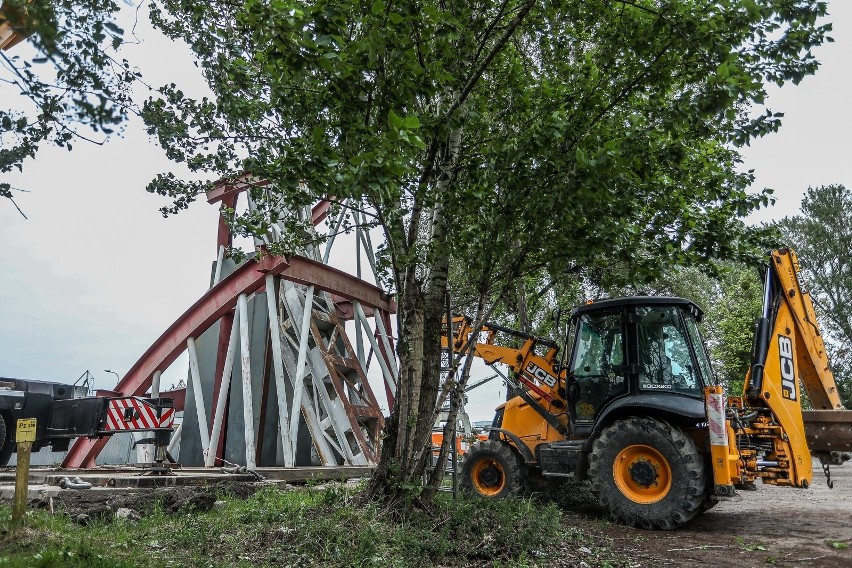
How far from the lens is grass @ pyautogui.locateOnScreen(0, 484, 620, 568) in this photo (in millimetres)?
4621

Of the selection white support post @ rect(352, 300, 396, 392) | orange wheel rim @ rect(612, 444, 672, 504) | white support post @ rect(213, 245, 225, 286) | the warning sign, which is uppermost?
white support post @ rect(213, 245, 225, 286)

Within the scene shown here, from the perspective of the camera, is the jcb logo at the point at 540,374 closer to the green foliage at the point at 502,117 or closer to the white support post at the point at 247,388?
the green foliage at the point at 502,117

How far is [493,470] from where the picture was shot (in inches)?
381

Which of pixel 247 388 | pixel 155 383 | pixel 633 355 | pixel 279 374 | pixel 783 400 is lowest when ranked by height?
pixel 783 400

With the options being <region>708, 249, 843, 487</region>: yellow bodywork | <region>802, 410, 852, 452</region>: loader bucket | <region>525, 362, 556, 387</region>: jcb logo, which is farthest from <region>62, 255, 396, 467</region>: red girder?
<region>802, 410, 852, 452</region>: loader bucket

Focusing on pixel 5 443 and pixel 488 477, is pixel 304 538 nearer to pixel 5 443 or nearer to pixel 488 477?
pixel 488 477

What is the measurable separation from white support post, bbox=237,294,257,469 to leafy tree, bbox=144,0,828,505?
4.85 metres

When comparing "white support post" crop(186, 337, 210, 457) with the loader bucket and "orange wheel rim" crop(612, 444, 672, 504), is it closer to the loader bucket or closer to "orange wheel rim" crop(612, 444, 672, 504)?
"orange wheel rim" crop(612, 444, 672, 504)

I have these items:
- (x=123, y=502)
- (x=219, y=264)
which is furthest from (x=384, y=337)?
(x=123, y=502)

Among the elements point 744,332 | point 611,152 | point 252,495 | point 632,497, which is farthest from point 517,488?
point 744,332

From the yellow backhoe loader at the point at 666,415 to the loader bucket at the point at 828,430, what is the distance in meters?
0.01

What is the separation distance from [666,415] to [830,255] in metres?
30.3

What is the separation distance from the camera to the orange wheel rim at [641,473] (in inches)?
303

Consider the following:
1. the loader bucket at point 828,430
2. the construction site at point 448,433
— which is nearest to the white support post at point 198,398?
the construction site at point 448,433
